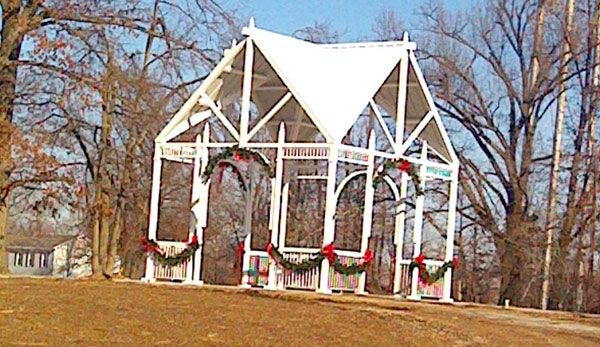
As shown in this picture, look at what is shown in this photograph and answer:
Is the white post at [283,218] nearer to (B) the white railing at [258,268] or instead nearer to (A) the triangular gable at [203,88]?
(B) the white railing at [258,268]

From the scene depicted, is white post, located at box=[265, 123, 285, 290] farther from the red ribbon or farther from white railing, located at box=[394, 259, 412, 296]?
white railing, located at box=[394, 259, 412, 296]

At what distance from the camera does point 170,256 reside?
78.8ft

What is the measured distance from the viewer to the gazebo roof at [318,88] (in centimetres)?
2250

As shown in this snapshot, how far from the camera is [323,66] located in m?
23.8

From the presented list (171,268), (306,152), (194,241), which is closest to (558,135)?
(306,152)

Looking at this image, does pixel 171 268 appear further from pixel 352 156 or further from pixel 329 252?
pixel 352 156

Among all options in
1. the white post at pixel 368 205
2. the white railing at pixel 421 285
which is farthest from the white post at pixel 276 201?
the white railing at pixel 421 285

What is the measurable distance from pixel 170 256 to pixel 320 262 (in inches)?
152

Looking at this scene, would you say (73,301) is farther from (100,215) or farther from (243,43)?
(100,215)

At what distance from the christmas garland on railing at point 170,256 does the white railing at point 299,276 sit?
2.33 m

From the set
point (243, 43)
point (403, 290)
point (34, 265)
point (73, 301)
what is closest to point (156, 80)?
point (243, 43)

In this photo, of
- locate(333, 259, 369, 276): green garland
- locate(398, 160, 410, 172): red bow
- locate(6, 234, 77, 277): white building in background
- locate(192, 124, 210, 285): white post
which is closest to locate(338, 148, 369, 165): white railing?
locate(398, 160, 410, 172): red bow

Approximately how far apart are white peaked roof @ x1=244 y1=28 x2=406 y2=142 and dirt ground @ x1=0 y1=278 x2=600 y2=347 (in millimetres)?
4013

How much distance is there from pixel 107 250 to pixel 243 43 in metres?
14.0
